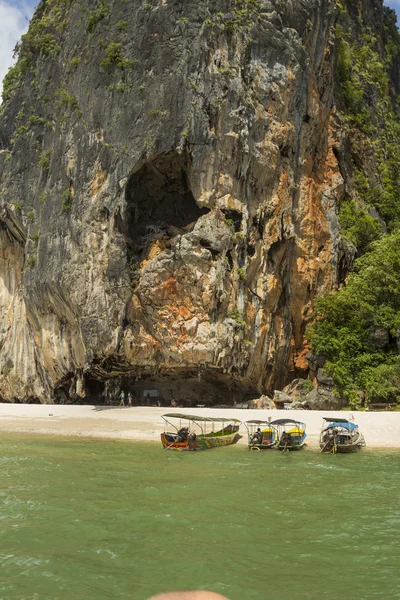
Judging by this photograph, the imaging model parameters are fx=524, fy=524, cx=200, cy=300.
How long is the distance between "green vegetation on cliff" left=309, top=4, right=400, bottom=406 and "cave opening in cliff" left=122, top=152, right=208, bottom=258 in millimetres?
9843

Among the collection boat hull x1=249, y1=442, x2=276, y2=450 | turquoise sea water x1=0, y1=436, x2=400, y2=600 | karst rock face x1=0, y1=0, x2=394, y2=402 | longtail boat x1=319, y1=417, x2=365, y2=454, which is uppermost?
karst rock face x1=0, y1=0, x2=394, y2=402

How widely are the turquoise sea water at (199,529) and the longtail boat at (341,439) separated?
1871 mm

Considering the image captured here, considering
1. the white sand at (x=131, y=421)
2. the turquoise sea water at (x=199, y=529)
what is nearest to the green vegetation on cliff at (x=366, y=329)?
the white sand at (x=131, y=421)

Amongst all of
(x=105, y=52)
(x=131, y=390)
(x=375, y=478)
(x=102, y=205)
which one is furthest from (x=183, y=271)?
(x=375, y=478)

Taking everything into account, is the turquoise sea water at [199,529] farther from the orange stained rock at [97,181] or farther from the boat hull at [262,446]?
the orange stained rock at [97,181]

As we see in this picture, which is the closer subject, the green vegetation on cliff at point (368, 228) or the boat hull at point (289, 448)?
the boat hull at point (289, 448)

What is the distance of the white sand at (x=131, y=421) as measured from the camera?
20.6 meters

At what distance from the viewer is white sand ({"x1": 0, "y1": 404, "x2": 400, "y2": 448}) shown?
20.6 m

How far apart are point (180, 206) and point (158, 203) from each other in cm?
142

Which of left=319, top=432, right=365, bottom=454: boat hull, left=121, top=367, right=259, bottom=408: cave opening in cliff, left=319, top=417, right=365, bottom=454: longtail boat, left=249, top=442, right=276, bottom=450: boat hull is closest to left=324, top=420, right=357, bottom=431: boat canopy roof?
left=319, top=417, right=365, bottom=454: longtail boat

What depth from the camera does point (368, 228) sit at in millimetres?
34312

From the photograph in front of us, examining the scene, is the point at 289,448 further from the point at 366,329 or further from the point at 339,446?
the point at 366,329

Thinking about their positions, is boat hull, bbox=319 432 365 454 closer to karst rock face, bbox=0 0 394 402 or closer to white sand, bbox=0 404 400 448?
white sand, bbox=0 404 400 448

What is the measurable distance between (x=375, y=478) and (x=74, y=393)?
73.0 ft
